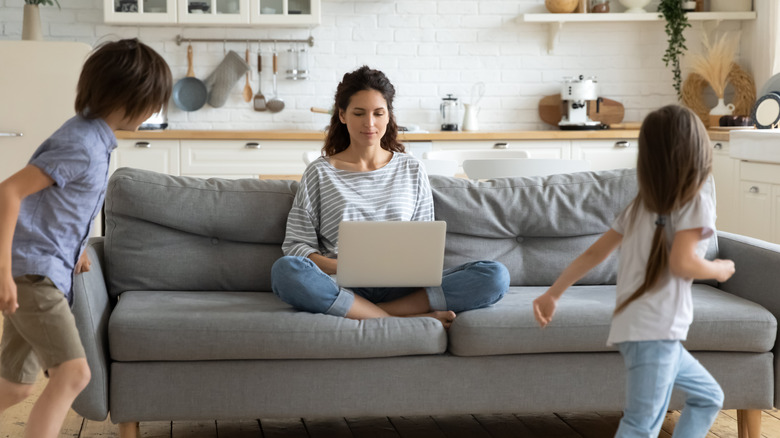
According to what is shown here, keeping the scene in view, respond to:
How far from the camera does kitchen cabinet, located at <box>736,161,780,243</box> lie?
167 inches

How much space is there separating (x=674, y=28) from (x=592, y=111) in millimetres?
695

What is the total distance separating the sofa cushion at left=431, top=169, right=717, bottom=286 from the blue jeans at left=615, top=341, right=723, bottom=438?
1108 millimetres

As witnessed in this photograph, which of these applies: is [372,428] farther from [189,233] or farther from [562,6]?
[562,6]

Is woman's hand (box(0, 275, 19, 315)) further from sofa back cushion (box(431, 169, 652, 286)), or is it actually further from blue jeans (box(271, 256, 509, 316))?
sofa back cushion (box(431, 169, 652, 286))

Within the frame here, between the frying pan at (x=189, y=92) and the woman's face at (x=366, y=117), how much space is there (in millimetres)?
3027

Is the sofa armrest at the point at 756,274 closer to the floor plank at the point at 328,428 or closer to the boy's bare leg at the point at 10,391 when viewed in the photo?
the floor plank at the point at 328,428

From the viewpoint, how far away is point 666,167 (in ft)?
5.90

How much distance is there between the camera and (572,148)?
5359 millimetres

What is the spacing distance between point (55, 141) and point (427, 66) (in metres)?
4.12

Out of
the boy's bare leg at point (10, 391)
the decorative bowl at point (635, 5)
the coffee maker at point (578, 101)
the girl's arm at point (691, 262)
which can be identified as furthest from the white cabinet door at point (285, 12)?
the girl's arm at point (691, 262)

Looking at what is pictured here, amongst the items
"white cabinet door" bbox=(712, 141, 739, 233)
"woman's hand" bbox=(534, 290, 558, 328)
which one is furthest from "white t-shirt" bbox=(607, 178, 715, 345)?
"white cabinet door" bbox=(712, 141, 739, 233)

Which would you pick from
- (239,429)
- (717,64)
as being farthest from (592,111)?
(239,429)

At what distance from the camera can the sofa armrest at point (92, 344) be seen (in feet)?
7.48

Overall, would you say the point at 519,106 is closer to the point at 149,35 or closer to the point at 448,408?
the point at 149,35
